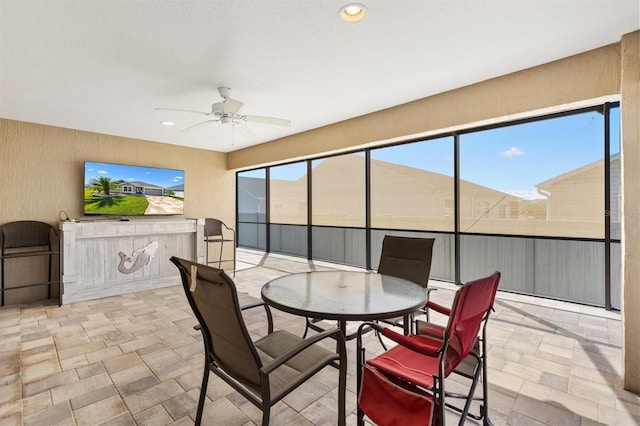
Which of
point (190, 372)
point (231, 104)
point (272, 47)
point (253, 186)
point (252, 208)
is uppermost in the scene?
point (272, 47)

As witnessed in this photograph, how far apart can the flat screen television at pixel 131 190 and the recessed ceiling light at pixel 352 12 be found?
4.66m

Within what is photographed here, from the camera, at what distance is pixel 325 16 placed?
2.14 meters

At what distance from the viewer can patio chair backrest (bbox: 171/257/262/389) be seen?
138 cm

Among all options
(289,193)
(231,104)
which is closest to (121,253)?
(231,104)

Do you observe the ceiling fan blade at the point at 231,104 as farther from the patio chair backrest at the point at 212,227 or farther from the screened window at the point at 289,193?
the screened window at the point at 289,193

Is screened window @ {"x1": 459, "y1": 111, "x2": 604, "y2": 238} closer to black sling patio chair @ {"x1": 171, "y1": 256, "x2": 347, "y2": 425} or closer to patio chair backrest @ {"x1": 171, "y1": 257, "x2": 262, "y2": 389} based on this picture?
black sling patio chair @ {"x1": 171, "y1": 256, "x2": 347, "y2": 425}

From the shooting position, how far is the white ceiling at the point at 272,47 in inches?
81.8

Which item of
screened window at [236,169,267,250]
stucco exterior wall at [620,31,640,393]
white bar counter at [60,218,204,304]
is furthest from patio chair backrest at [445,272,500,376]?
screened window at [236,169,267,250]

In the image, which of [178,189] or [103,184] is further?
[178,189]

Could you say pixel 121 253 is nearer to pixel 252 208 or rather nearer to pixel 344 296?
pixel 252 208

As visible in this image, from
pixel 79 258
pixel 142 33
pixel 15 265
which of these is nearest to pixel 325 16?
pixel 142 33

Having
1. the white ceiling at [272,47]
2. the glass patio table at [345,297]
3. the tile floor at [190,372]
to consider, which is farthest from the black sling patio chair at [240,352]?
the white ceiling at [272,47]

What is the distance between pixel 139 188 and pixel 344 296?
4.79m

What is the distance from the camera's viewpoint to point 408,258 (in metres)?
2.89
